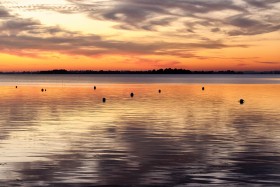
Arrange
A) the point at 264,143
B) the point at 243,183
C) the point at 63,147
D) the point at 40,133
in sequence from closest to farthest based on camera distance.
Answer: the point at 243,183
the point at 63,147
the point at 264,143
the point at 40,133

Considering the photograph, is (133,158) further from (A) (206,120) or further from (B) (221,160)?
(A) (206,120)

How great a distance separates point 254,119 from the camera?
47.0 m

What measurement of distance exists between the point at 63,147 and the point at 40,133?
7.06 metres

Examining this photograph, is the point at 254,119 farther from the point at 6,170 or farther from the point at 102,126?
the point at 6,170

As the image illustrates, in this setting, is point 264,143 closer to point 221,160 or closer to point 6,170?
point 221,160

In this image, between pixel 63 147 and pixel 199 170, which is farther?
pixel 63 147

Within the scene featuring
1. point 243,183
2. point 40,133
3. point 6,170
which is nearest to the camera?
point 243,183

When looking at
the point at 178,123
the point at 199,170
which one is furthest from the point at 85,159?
the point at 178,123

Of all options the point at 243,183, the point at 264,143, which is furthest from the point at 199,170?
the point at 264,143

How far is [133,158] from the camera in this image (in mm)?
24625

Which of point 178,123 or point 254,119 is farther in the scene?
point 254,119

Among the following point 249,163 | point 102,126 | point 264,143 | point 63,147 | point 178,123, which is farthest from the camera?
point 178,123

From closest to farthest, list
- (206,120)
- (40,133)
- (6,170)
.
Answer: (6,170) → (40,133) → (206,120)

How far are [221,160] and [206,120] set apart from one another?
21.6 m
